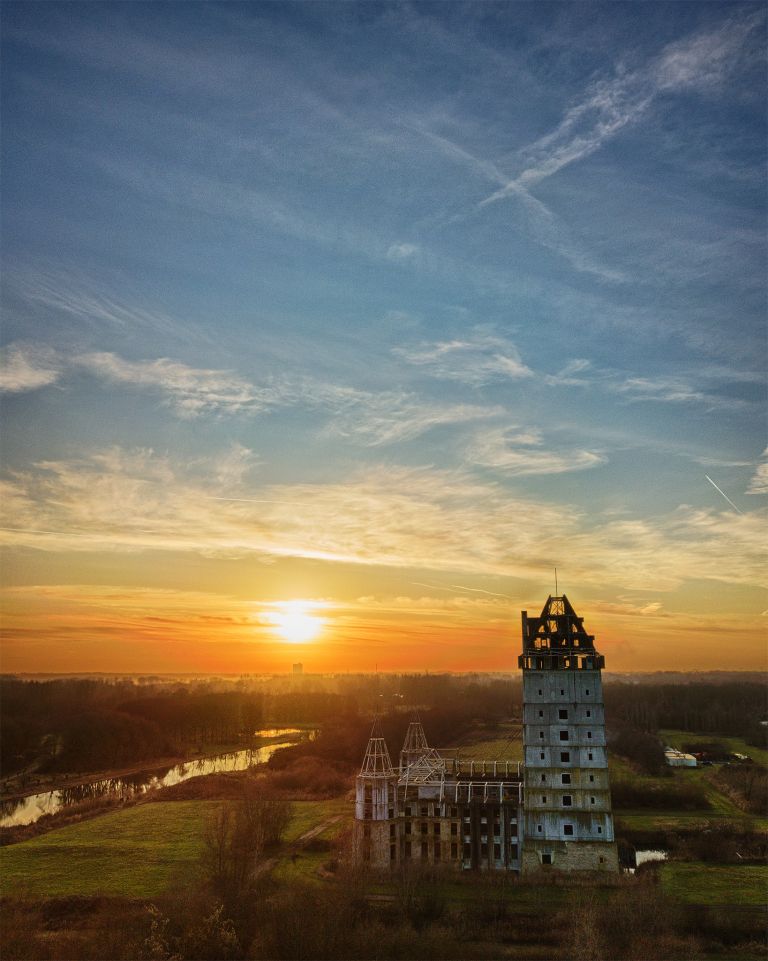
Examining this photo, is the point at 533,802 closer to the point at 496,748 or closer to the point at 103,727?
the point at 496,748

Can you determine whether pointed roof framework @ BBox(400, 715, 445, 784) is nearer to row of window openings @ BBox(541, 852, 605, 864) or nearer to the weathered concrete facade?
the weathered concrete facade

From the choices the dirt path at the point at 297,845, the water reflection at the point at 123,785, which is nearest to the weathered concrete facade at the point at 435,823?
the dirt path at the point at 297,845

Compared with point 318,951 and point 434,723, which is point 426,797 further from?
point 434,723

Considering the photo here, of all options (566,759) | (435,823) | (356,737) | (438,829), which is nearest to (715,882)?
(566,759)

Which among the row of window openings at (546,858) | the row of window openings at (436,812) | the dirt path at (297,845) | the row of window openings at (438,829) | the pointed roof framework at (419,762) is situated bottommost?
the dirt path at (297,845)

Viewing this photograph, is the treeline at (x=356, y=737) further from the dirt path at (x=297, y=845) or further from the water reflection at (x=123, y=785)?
the dirt path at (x=297, y=845)
